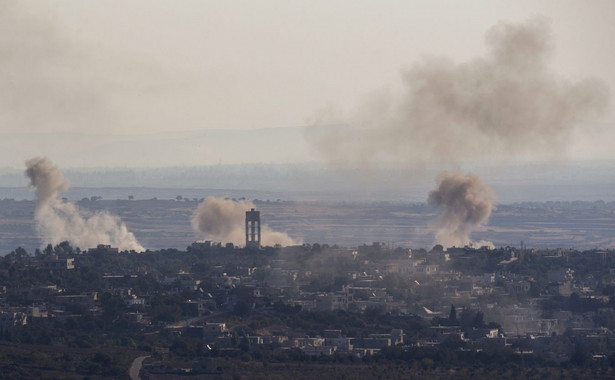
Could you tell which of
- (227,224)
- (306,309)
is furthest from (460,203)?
(306,309)

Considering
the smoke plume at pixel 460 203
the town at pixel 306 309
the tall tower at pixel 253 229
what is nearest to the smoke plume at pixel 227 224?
the tall tower at pixel 253 229

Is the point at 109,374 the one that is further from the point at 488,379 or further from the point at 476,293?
the point at 476,293

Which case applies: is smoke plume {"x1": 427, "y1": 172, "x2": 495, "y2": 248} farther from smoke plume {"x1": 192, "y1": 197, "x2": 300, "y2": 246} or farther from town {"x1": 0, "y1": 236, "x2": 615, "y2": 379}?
smoke plume {"x1": 192, "y1": 197, "x2": 300, "y2": 246}

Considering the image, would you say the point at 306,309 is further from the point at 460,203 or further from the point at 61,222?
the point at 61,222

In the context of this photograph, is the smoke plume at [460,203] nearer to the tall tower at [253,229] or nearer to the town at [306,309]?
the town at [306,309]

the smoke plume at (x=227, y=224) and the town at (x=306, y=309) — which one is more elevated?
the smoke plume at (x=227, y=224)
